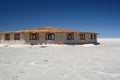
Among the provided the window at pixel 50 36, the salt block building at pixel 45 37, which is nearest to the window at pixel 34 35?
the salt block building at pixel 45 37

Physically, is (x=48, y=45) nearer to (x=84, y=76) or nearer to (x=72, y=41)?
(x=72, y=41)

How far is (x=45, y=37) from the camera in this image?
35.4 m

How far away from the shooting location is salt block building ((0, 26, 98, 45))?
35125 millimetres

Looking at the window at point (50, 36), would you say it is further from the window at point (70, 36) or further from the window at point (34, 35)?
the window at point (70, 36)

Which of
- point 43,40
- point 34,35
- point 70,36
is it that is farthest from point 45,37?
point 70,36

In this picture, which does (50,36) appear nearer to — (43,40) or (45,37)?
(45,37)

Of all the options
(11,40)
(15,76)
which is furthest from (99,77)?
(11,40)

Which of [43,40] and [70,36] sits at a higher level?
[70,36]

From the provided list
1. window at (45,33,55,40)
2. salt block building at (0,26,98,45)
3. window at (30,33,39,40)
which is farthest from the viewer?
window at (30,33,39,40)

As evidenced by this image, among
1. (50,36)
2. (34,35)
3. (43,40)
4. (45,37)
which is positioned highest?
(34,35)

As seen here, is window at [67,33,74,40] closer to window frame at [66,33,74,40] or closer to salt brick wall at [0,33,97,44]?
window frame at [66,33,74,40]

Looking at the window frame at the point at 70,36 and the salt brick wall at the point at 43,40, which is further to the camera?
the window frame at the point at 70,36

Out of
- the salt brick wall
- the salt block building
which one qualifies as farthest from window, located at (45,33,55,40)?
the salt brick wall

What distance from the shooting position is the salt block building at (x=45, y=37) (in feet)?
115
